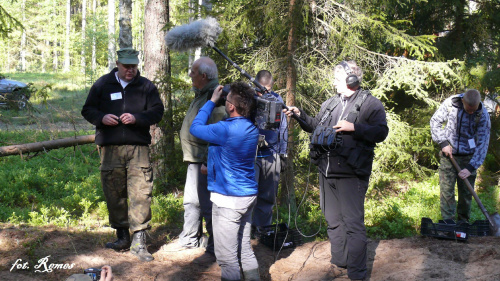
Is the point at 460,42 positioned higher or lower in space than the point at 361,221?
higher

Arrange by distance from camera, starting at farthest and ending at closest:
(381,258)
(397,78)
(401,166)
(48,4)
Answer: (48,4) < (401,166) < (397,78) < (381,258)

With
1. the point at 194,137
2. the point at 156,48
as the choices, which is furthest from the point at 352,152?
the point at 156,48

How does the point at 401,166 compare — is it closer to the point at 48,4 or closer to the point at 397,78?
the point at 397,78

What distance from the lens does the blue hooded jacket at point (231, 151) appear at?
4.32 metres

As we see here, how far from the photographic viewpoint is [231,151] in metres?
4.36

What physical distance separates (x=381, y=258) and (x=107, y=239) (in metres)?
3.63

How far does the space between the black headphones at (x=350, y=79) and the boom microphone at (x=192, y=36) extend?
5.69 ft

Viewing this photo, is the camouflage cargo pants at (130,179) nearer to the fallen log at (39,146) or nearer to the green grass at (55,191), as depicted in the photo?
the green grass at (55,191)

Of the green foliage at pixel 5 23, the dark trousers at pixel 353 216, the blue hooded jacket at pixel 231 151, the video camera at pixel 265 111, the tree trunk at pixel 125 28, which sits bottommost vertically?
the dark trousers at pixel 353 216

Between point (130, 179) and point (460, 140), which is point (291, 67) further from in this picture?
point (130, 179)

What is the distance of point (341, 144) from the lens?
15.8 feet

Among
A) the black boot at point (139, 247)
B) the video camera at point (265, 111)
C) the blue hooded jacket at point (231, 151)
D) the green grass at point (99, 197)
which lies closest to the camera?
the blue hooded jacket at point (231, 151)

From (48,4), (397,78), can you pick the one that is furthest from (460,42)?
(48,4)

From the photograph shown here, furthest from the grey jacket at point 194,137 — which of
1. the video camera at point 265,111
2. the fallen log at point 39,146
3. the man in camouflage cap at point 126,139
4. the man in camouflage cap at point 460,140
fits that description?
the fallen log at point 39,146
